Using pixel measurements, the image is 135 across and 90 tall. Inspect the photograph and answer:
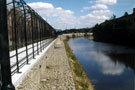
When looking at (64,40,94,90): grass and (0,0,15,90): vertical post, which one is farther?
(64,40,94,90): grass

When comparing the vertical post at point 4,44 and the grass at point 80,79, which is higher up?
the vertical post at point 4,44

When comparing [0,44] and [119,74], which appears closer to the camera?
[0,44]

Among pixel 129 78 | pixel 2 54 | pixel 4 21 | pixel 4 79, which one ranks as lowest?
pixel 129 78

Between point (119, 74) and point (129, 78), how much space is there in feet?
4.22

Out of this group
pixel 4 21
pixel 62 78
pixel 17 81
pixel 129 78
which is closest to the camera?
pixel 4 21

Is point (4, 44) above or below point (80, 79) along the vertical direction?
above

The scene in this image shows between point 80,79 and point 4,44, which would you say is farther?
point 80,79

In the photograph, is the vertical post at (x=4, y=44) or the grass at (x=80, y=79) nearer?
the vertical post at (x=4, y=44)

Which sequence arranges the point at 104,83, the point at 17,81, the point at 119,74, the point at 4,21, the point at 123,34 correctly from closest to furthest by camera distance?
1. the point at 4,21
2. the point at 17,81
3. the point at 104,83
4. the point at 119,74
5. the point at 123,34

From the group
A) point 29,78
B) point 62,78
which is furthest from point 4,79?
point 62,78

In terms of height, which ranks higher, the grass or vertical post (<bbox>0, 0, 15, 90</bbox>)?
vertical post (<bbox>0, 0, 15, 90</bbox>)

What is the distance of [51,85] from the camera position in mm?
8055

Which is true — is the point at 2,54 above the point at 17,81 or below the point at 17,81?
above

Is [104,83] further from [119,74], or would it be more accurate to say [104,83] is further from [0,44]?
[0,44]
